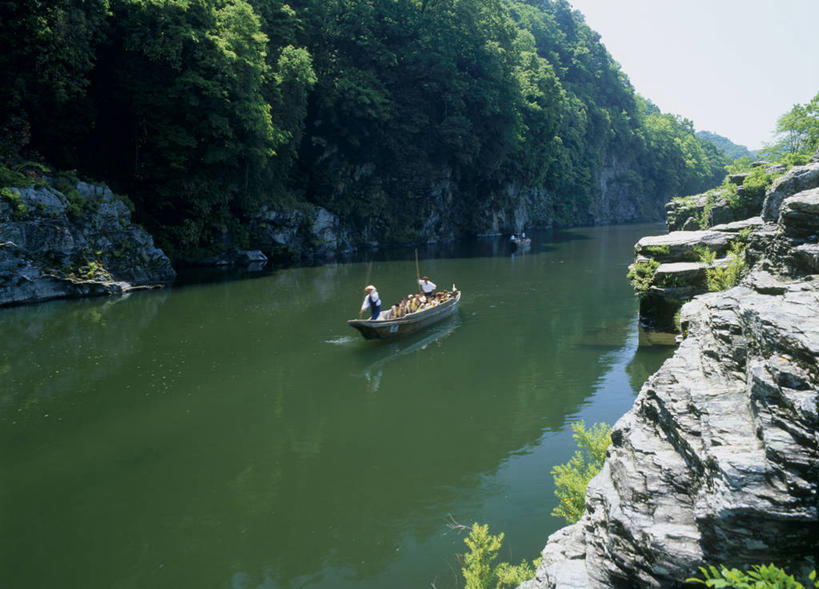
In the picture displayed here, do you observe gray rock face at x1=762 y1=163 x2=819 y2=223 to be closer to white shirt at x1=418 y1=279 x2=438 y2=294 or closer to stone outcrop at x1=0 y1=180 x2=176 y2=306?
white shirt at x1=418 y1=279 x2=438 y2=294

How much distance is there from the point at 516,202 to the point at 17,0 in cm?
4997

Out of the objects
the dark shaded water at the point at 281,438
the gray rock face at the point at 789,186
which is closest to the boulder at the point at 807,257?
the gray rock face at the point at 789,186

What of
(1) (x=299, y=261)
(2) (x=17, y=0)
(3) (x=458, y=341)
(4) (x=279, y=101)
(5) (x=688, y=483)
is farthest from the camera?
(1) (x=299, y=261)

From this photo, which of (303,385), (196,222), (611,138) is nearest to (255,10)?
(196,222)

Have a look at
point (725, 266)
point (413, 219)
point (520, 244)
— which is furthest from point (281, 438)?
point (413, 219)

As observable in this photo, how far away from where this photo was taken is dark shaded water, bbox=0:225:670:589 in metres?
7.34

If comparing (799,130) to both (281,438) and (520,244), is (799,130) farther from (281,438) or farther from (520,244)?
(281,438)

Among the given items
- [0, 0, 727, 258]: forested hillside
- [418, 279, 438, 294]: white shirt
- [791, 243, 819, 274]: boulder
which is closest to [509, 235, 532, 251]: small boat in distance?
A: [0, 0, 727, 258]: forested hillside

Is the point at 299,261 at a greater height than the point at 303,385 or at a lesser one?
greater

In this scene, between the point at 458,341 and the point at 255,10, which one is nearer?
the point at 458,341

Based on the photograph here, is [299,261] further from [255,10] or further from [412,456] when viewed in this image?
[412,456]

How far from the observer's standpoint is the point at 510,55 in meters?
55.0

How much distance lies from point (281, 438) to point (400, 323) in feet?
24.4

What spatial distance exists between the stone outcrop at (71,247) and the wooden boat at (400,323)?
566 inches
